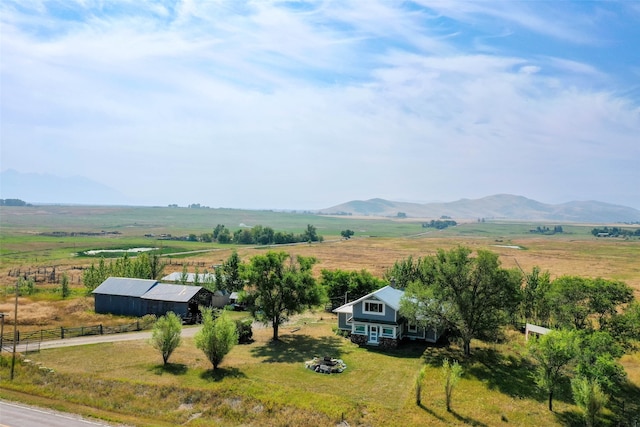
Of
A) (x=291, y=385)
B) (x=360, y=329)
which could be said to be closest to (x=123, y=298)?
(x=360, y=329)

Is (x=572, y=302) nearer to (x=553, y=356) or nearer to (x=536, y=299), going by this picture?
(x=536, y=299)

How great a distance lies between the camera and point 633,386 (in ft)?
127

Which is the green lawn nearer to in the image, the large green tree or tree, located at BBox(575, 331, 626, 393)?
tree, located at BBox(575, 331, 626, 393)

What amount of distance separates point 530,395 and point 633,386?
11.3m

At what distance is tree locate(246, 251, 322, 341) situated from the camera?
52.0 m

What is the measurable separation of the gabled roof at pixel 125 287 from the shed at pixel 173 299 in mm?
1365

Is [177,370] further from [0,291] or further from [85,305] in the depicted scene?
[0,291]

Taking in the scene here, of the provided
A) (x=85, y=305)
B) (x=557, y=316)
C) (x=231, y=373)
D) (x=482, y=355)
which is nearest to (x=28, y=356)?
(x=231, y=373)

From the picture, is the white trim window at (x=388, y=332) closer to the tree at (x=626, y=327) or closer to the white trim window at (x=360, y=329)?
the white trim window at (x=360, y=329)

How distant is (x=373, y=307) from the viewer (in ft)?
167

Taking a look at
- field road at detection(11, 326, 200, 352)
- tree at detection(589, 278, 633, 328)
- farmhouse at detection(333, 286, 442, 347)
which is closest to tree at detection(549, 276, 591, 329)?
tree at detection(589, 278, 633, 328)

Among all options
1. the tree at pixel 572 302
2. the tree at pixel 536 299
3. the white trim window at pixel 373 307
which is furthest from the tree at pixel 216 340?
the tree at pixel 536 299

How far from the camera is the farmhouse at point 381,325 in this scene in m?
49.7

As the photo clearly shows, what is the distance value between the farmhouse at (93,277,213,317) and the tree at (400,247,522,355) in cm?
3334
